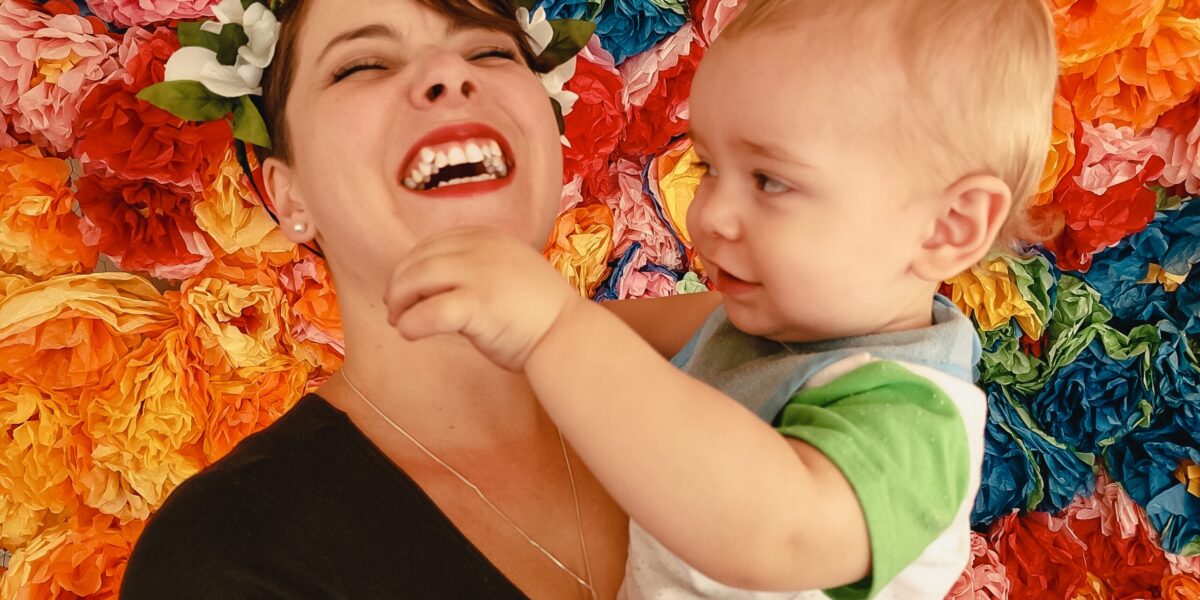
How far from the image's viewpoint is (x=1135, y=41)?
1.85 m

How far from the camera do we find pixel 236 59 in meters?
1.30

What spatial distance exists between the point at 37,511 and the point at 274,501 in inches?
43.8

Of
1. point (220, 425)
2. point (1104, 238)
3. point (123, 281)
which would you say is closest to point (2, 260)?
point (123, 281)

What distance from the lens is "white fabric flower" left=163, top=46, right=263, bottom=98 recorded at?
4.20 ft

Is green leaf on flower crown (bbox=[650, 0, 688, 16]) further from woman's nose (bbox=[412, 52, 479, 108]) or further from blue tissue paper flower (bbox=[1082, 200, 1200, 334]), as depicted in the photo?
blue tissue paper flower (bbox=[1082, 200, 1200, 334])

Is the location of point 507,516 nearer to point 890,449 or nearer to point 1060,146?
point 890,449

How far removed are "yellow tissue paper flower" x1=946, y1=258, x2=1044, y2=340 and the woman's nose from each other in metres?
1.29

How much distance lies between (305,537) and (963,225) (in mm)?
759

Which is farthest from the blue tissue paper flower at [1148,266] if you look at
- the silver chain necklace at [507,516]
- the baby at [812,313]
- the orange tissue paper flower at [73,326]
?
the orange tissue paper flower at [73,326]

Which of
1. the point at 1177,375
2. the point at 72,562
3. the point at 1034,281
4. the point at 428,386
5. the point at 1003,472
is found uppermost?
the point at 428,386

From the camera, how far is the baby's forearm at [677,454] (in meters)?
0.68

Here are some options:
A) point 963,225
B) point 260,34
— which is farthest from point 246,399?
point 963,225

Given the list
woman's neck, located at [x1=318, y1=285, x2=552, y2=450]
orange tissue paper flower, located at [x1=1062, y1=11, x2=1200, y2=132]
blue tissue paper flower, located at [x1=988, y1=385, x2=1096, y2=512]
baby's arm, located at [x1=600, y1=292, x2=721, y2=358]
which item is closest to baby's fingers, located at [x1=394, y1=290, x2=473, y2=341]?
woman's neck, located at [x1=318, y1=285, x2=552, y2=450]

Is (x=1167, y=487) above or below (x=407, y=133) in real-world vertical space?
below
